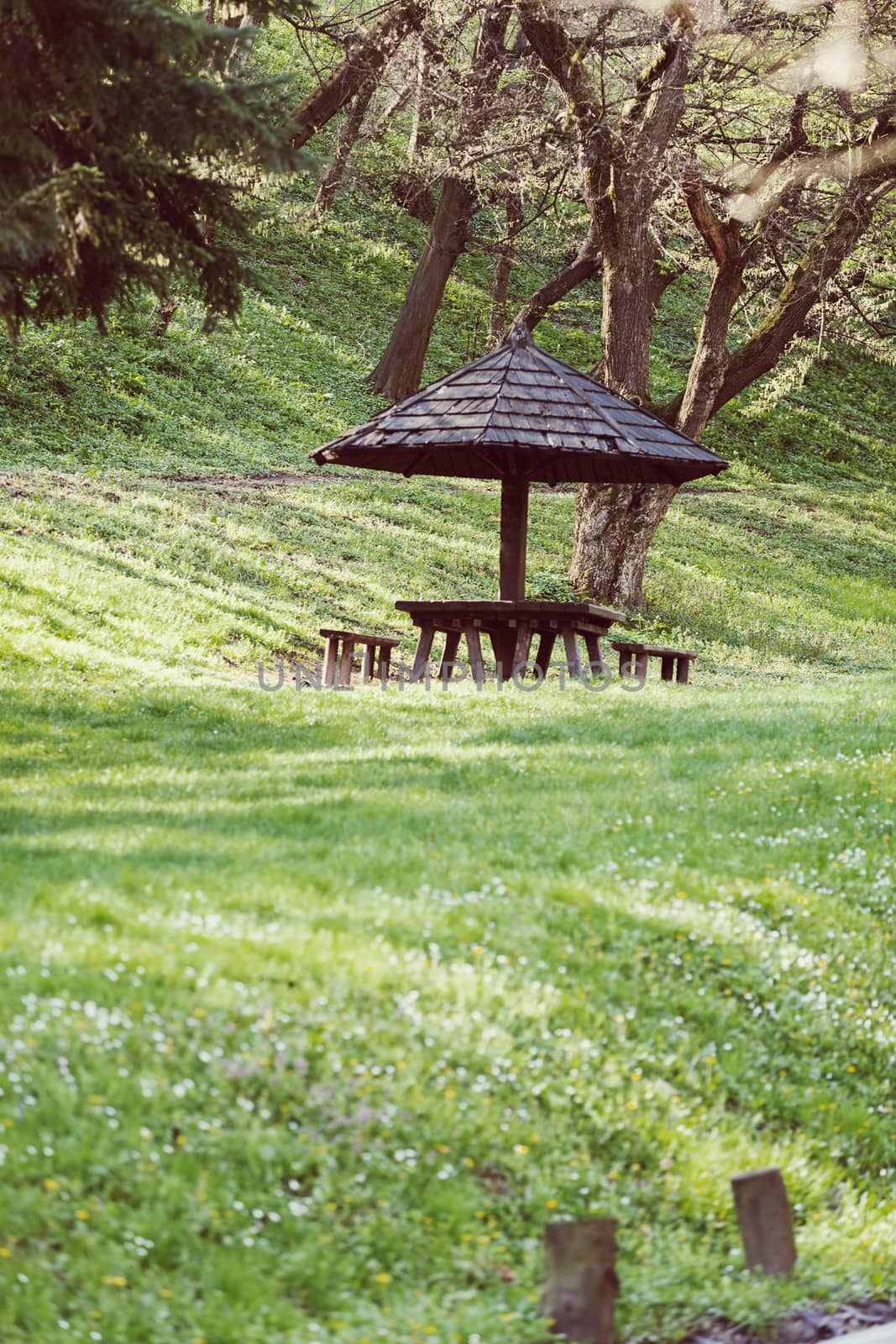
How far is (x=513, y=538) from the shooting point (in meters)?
13.8

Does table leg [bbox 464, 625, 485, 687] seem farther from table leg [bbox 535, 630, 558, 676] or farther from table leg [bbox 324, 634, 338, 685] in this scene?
table leg [bbox 324, 634, 338, 685]

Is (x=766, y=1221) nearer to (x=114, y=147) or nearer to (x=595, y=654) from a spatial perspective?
(x=114, y=147)

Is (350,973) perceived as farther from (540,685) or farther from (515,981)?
(540,685)

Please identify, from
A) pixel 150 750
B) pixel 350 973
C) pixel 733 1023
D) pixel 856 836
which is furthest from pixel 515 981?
pixel 150 750

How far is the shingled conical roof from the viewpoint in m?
12.4

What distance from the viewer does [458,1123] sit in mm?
4957

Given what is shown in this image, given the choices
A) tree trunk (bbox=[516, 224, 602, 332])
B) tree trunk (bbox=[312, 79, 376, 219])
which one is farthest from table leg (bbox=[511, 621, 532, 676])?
tree trunk (bbox=[516, 224, 602, 332])

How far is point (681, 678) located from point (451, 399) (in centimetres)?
417

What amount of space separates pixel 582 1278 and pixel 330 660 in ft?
34.1

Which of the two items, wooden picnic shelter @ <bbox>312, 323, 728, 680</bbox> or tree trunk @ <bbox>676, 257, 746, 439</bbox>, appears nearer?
wooden picnic shelter @ <bbox>312, 323, 728, 680</bbox>

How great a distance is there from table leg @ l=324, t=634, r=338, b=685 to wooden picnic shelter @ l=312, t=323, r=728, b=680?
90cm

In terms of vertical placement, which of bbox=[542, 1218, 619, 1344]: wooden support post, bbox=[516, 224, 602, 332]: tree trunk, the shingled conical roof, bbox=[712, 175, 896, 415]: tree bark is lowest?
bbox=[542, 1218, 619, 1344]: wooden support post

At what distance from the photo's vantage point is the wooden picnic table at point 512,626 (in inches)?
521

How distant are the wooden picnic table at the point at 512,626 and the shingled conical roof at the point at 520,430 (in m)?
1.47
